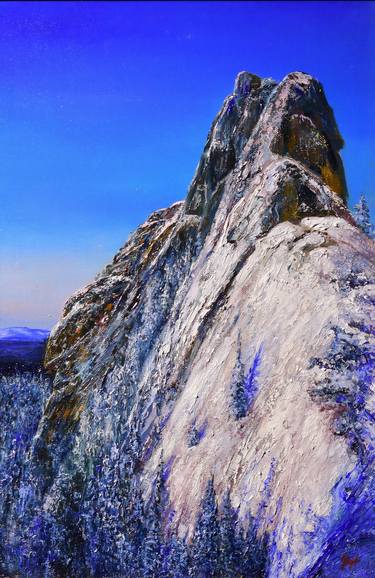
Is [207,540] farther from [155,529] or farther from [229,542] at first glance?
[155,529]

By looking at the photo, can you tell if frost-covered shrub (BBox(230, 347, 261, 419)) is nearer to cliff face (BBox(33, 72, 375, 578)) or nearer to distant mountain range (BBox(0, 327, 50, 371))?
cliff face (BBox(33, 72, 375, 578))

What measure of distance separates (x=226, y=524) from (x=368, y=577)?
11.8 ft

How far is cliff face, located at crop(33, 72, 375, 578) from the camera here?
44.5 feet

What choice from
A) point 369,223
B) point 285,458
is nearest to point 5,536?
point 285,458

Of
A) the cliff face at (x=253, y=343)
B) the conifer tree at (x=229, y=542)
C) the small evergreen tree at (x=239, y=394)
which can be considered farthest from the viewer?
the small evergreen tree at (x=239, y=394)

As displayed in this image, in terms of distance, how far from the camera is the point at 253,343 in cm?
1755

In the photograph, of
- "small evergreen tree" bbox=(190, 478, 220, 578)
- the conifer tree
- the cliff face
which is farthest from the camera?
"small evergreen tree" bbox=(190, 478, 220, 578)

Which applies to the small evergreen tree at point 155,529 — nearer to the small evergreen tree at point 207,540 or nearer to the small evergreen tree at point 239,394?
the small evergreen tree at point 207,540

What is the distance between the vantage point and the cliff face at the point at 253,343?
13.6 meters

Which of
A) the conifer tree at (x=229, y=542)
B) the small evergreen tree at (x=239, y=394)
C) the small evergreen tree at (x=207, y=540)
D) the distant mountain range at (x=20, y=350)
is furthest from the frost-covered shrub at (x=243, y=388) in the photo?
the distant mountain range at (x=20, y=350)

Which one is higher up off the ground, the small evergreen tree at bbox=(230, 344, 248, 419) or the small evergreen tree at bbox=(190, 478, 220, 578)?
the small evergreen tree at bbox=(230, 344, 248, 419)

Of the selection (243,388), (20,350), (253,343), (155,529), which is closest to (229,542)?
(155,529)

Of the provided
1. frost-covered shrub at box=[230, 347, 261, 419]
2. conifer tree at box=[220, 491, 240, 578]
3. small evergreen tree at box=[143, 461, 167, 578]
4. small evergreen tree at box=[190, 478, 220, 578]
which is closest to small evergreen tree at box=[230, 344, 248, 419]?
frost-covered shrub at box=[230, 347, 261, 419]

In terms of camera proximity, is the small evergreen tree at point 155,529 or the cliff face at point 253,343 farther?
the small evergreen tree at point 155,529
